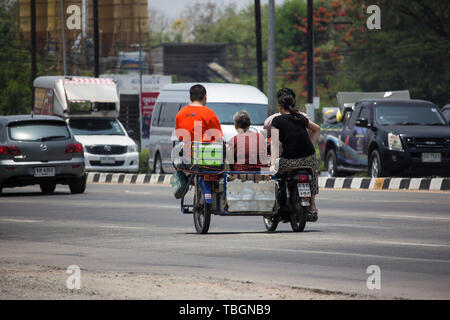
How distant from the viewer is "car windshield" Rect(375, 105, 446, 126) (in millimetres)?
27641

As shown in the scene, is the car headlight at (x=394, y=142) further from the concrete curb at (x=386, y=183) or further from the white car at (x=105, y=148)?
the white car at (x=105, y=148)

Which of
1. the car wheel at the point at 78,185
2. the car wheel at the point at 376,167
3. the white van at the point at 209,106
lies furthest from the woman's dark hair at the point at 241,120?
the white van at the point at 209,106

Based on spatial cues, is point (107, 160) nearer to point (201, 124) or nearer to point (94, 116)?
point (94, 116)

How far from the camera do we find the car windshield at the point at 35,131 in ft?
84.1

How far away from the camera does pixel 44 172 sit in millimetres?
25391

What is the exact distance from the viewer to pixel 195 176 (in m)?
15.2

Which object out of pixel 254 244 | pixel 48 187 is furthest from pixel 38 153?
pixel 254 244

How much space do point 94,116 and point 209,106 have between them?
8.66 meters

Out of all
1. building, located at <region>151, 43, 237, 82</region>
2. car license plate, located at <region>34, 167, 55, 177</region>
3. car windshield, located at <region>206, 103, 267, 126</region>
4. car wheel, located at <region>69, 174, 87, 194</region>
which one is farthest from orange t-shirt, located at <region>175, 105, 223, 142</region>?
building, located at <region>151, 43, 237, 82</region>

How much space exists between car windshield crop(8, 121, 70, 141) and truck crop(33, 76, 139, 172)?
372 inches

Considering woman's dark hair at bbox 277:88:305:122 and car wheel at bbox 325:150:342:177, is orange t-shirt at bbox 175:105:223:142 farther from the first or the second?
car wheel at bbox 325:150:342:177

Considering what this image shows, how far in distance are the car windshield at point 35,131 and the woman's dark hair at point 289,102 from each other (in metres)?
11.2
